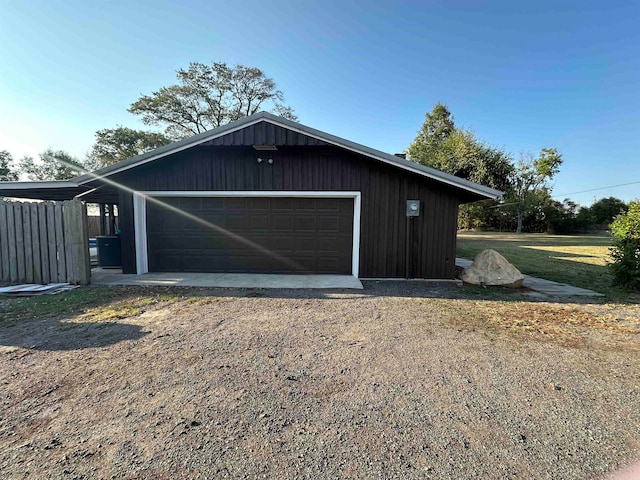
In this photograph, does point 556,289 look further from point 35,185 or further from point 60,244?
point 35,185

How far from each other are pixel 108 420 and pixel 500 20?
544 inches

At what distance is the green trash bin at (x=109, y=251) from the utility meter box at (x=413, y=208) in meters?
8.35

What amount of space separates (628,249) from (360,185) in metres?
6.04

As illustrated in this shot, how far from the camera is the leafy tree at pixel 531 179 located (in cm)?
3219

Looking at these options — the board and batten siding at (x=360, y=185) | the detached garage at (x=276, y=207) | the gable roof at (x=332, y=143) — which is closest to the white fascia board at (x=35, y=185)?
the detached garage at (x=276, y=207)

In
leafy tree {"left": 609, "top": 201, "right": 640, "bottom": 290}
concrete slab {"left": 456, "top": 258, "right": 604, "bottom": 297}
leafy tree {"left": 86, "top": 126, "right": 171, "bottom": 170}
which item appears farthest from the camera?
leafy tree {"left": 86, "top": 126, "right": 171, "bottom": 170}

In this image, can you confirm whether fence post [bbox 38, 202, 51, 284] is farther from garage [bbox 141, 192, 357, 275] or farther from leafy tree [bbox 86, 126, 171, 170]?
leafy tree [bbox 86, 126, 171, 170]

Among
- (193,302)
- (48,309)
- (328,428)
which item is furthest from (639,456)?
(48,309)

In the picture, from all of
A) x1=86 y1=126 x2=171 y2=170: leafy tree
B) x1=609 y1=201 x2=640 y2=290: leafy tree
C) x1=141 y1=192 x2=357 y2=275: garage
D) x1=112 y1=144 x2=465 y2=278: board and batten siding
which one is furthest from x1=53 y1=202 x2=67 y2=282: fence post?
x1=86 y1=126 x2=171 y2=170: leafy tree

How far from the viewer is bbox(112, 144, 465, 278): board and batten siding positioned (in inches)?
286

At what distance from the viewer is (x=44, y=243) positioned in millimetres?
6168

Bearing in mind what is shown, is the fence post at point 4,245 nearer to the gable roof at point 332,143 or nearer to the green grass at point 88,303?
the gable roof at point 332,143

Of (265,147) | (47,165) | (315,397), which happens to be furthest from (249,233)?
(47,165)

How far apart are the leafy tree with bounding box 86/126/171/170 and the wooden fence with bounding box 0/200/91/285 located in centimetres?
1936
